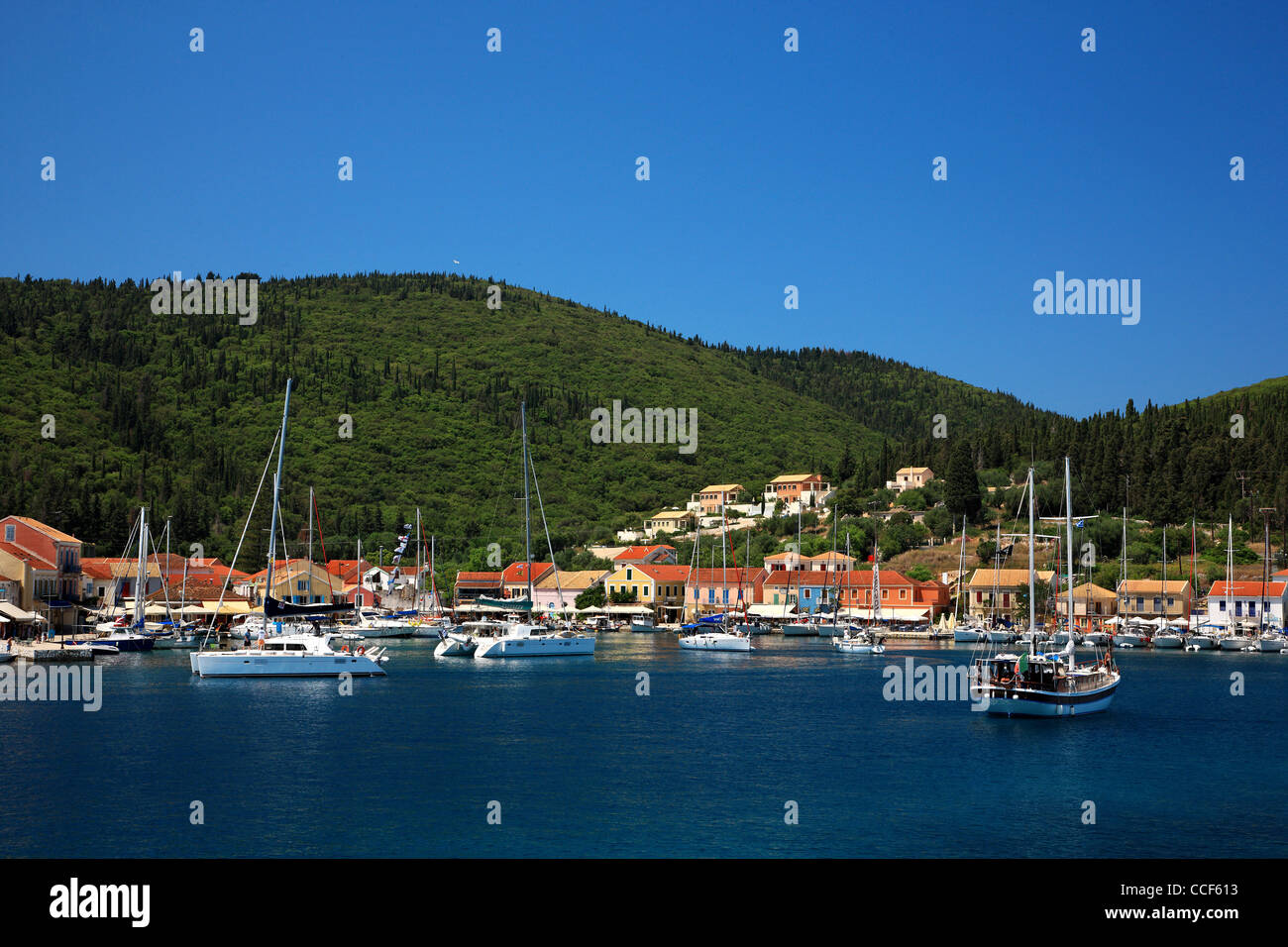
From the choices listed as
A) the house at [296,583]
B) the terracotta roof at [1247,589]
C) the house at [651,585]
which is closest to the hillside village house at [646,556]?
the house at [651,585]

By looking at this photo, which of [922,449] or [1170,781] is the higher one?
[922,449]

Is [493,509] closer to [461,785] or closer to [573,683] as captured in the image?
[573,683]

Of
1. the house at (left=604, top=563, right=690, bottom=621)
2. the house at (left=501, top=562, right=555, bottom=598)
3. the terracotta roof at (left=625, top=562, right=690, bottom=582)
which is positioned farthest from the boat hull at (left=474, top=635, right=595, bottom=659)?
the terracotta roof at (left=625, top=562, right=690, bottom=582)

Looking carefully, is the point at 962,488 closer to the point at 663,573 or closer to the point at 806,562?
the point at 806,562

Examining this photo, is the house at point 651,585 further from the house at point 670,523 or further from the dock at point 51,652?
the dock at point 51,652

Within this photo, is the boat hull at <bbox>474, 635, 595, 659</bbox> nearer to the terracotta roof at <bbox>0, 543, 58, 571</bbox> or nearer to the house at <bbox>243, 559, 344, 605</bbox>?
the house at <bbox>243, 559, 344, 605</bbox>

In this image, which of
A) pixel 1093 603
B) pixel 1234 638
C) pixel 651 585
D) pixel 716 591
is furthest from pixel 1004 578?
pixel 651 585

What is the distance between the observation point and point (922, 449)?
591ft

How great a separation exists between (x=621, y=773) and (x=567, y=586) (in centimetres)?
10219

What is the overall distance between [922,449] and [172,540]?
355 feet

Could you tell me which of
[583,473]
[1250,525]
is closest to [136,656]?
[1250,525]

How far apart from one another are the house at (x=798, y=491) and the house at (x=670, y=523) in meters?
14.8

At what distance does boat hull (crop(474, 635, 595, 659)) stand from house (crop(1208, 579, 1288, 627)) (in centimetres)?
5677
